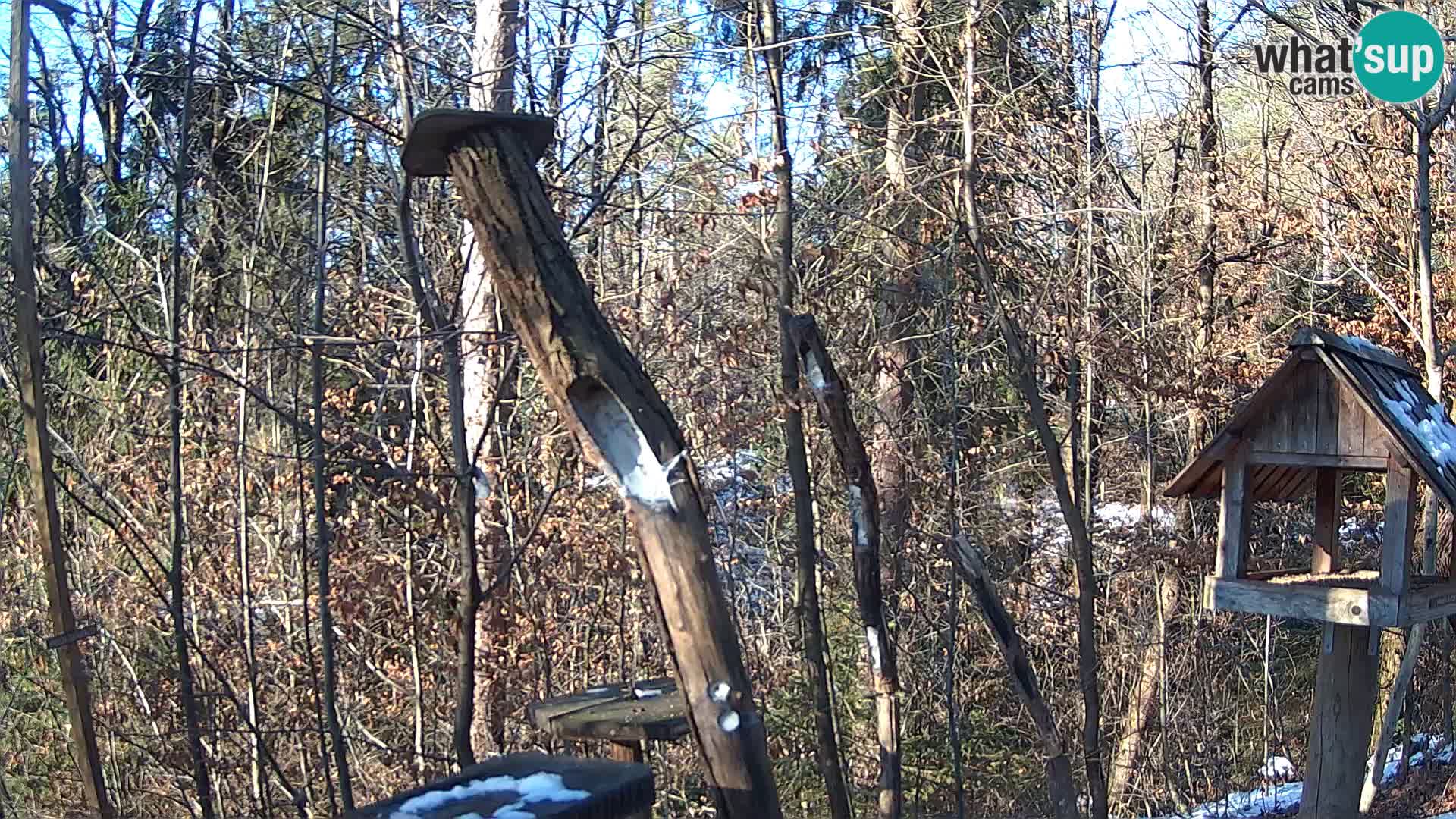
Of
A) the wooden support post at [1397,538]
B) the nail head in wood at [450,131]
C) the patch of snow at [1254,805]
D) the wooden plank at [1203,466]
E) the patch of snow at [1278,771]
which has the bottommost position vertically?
the patch of snow at [1278,771]

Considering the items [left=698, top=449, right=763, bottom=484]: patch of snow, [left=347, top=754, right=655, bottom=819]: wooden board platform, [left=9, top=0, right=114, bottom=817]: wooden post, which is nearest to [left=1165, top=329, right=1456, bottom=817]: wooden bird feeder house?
[left=347, top=754, right=655, bottom=819]: wooden board platform

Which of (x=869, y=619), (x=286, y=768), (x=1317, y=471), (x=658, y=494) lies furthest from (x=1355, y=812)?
(x=286, y=768)

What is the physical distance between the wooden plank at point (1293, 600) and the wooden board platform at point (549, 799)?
2.01 metres

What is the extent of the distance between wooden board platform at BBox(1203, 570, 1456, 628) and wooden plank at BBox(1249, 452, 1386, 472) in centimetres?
37

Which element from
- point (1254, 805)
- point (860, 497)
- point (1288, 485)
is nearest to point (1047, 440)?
point (1288, 485)

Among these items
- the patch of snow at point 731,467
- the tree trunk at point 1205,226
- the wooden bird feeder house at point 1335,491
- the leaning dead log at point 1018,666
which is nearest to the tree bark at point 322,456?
the leaning dead log at point 1018,666

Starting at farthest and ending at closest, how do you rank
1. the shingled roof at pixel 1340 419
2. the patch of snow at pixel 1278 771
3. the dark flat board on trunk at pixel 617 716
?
1. the patch of snow at pixel 1278 771
2. the dark flat board on trunk at pixel 617 716
3. the shingled roof at pixel 1340 419

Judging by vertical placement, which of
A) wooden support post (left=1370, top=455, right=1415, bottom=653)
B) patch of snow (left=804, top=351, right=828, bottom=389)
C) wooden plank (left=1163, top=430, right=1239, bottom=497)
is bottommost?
wooden support post (left=1370, top=455, right=1415, bottom=653)

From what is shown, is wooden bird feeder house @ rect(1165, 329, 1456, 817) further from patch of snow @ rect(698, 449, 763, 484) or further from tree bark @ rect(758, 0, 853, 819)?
patch of snow @ rect(698, 449, 763, 484)

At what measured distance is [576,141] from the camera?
257 inches

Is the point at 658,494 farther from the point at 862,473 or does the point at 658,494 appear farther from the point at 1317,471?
the point at 1317,471

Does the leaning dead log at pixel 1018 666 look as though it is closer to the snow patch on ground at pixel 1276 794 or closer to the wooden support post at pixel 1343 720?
the wooden support post at pixel 1343 720

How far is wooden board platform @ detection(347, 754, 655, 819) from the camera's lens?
2.54 metres

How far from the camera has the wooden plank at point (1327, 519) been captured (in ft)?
13.6
